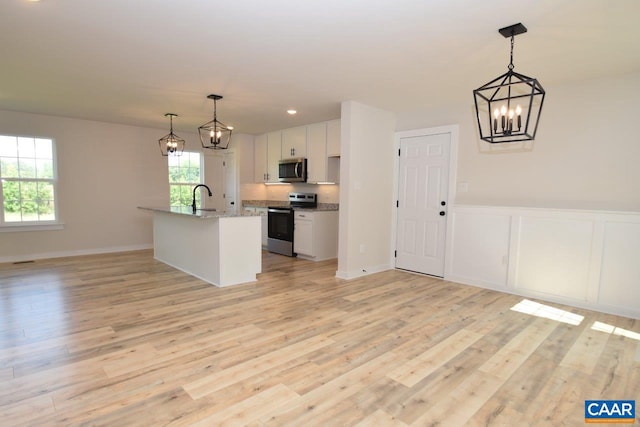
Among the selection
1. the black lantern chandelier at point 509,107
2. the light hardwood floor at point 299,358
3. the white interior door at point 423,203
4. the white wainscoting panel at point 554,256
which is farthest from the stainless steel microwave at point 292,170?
the white wainscoting panel at point 554,256

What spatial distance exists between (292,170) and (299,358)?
434cm

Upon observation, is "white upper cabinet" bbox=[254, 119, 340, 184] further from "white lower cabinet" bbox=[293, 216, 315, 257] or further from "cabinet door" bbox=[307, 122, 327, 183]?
"white lower cabinet" bbox=[293, 216, 315, 257]

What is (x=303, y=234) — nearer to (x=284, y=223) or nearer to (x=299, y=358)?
(x=284, y=223)

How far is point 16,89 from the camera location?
13.6 ft

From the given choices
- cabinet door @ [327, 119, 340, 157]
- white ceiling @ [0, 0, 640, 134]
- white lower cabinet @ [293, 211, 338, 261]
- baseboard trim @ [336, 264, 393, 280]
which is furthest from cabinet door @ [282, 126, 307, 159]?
baseboard trim @ [336, 264, 393, 280]

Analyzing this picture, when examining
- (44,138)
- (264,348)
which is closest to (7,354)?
(264,348)

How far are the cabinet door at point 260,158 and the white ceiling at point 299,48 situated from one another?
8.70 feet

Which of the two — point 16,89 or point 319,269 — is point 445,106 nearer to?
point 319,269

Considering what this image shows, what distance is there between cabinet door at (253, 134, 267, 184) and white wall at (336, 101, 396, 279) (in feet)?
9.83

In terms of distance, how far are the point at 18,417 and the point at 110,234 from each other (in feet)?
17.1

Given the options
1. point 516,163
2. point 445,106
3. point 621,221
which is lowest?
point 621,221

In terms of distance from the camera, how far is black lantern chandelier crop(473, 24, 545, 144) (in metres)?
2.51

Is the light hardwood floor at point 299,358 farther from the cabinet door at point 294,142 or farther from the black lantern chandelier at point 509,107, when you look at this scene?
the cabinet door at point 294,142

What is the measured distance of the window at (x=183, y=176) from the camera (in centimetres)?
707
